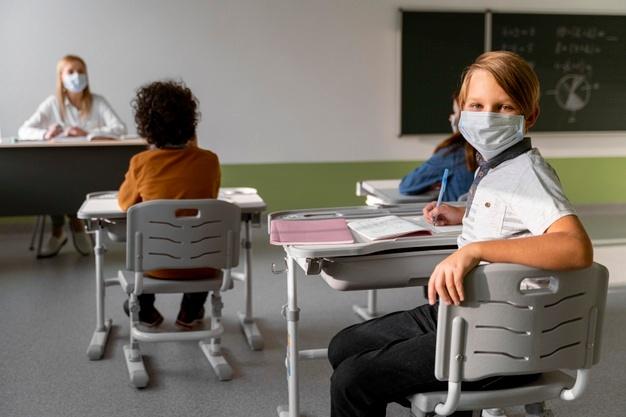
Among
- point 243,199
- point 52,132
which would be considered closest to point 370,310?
point 243,199

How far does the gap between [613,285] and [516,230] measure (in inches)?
124

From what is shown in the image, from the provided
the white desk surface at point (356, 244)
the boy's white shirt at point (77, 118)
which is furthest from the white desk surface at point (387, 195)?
the boy's white shirt at point (77, 118)

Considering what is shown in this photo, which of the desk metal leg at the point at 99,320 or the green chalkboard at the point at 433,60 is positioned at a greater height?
the green chalkboard at the point at 433,60

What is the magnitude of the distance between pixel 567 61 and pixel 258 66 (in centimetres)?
268

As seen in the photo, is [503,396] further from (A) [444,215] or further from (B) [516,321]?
(A) [444,215]

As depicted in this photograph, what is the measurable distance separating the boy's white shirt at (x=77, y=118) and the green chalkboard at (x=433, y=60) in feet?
7.88

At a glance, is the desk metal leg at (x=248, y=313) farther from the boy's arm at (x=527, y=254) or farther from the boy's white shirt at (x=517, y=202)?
the boy's arm at (x=527, y=254)

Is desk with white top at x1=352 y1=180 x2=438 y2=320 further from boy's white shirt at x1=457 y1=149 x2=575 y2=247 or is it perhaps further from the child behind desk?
boy's white shirt at x1=457 y1=149 x2=575 y2=247

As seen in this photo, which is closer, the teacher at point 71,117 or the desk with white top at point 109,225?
the desk with white top at point 109,225

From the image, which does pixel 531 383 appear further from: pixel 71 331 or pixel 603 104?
pixel 603 104

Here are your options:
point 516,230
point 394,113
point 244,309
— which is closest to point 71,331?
point 244,309

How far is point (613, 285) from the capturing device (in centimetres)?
445

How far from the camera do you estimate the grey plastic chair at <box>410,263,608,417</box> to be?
1484mm

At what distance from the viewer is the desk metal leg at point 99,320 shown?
324cm
